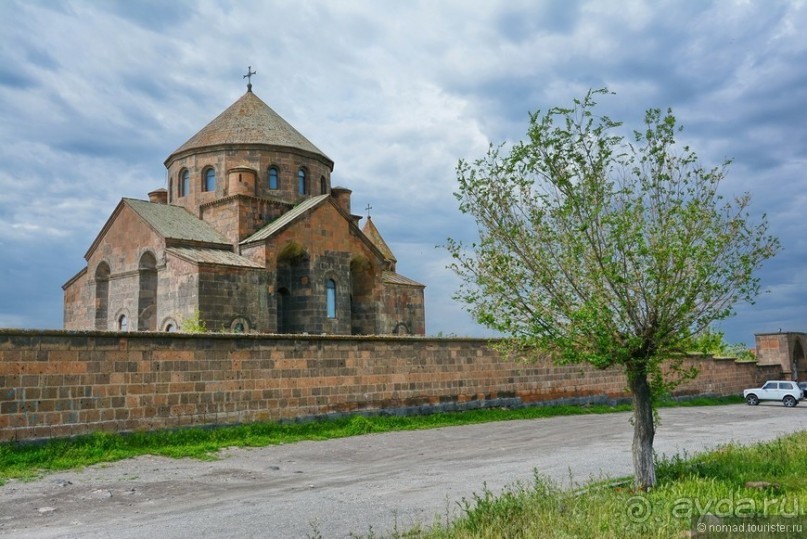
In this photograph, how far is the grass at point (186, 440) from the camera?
1166cm

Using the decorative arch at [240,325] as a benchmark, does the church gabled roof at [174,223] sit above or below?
above

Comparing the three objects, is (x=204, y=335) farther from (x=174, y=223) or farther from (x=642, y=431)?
(x=174, y=223)

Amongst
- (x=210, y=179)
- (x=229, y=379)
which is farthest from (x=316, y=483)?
(x=210, y=179)

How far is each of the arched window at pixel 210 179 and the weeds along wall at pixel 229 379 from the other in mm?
15140

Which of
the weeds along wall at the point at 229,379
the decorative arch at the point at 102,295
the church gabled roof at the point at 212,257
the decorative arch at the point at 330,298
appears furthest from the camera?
the decorative arch at the point at 102,295

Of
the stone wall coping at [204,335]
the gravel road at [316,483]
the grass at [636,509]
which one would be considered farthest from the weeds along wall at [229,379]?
the grass at [636,509]

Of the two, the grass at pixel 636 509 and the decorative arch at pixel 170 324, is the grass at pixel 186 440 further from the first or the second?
the decorative arch at pixel 170 324

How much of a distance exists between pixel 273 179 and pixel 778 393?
70.0ft

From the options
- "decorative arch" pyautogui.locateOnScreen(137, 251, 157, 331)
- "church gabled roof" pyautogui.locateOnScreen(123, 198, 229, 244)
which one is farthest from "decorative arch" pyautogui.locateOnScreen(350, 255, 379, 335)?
"decorative arch" pyautogui.locateOnScreen(137, 251, 157, 331)

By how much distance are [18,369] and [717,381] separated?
86.8ft

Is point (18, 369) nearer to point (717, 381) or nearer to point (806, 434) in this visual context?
point (806, 434)

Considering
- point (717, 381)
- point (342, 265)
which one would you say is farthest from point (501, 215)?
point (717, 381)

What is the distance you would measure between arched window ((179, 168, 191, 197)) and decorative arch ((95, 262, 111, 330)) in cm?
453

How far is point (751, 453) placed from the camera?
10883 millimetres
